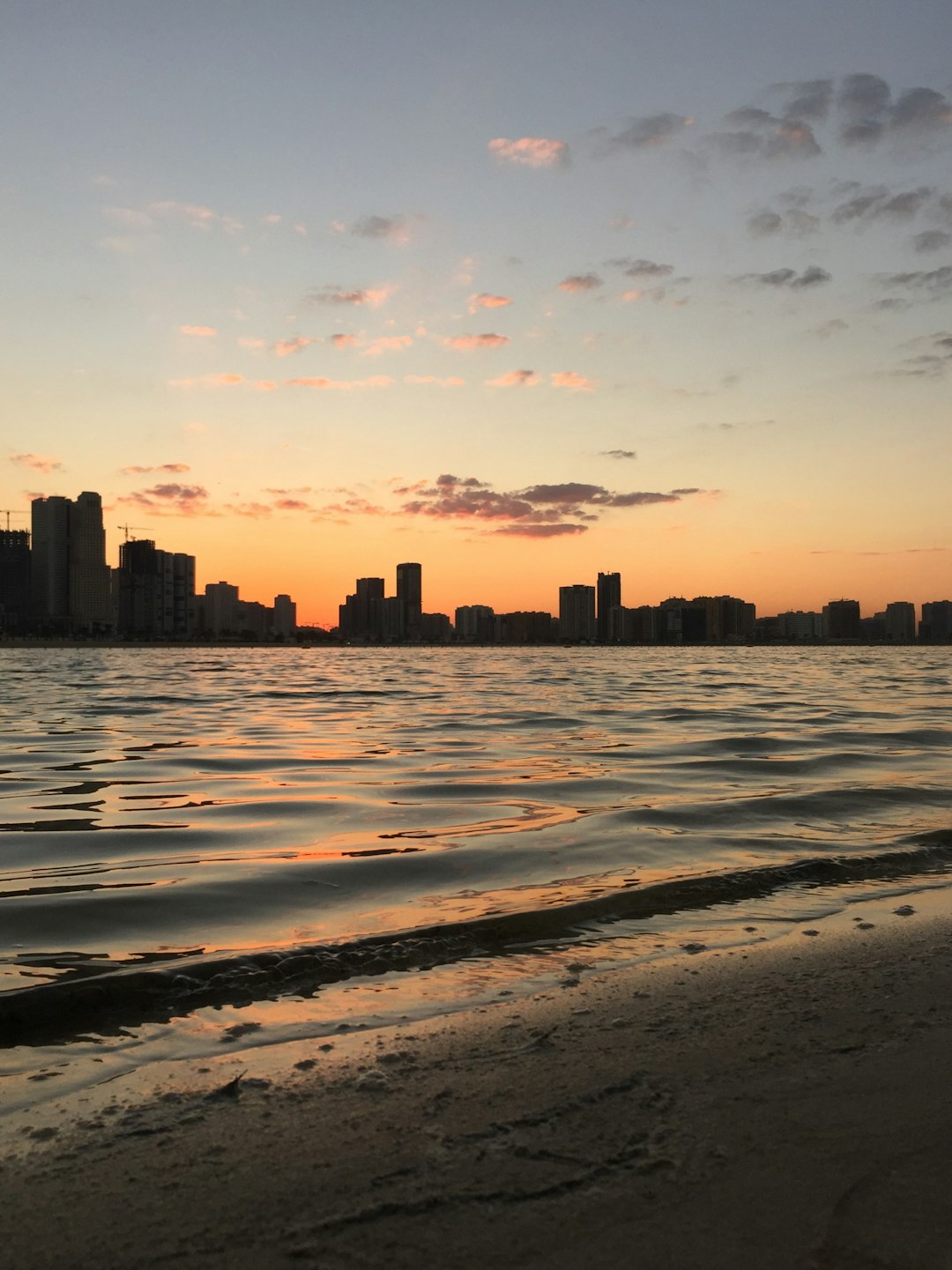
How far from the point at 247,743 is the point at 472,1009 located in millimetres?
13142

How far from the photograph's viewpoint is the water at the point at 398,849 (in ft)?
15.6

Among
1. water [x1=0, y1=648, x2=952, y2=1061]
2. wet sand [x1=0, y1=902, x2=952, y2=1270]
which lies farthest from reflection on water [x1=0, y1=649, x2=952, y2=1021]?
wet sand [x1=0, y1=902, x2=952, y2=1270]

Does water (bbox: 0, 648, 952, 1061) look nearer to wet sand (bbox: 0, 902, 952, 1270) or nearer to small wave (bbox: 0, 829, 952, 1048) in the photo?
small wave (bbox: 0, 829, 952, 1048)

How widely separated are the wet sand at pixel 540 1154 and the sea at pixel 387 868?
568 mm

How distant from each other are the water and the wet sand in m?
1.04

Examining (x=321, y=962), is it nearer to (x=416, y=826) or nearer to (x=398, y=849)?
(x=398, y=849)

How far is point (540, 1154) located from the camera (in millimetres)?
2650

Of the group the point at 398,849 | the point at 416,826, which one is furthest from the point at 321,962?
the point at 416,826

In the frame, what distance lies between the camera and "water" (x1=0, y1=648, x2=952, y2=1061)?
477 centimetres

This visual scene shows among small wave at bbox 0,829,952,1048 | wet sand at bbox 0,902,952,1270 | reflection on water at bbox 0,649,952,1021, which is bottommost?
reflection on water at bbox 0,649,952,1021

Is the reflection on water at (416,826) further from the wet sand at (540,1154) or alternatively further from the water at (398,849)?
the wet sand at (540,1154)

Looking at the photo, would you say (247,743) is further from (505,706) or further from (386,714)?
(505,706)

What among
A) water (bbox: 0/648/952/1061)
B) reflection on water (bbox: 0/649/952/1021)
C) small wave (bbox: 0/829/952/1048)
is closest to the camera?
small wave (bbox: 0/829/952/1048)

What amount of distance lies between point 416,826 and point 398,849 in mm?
1050
